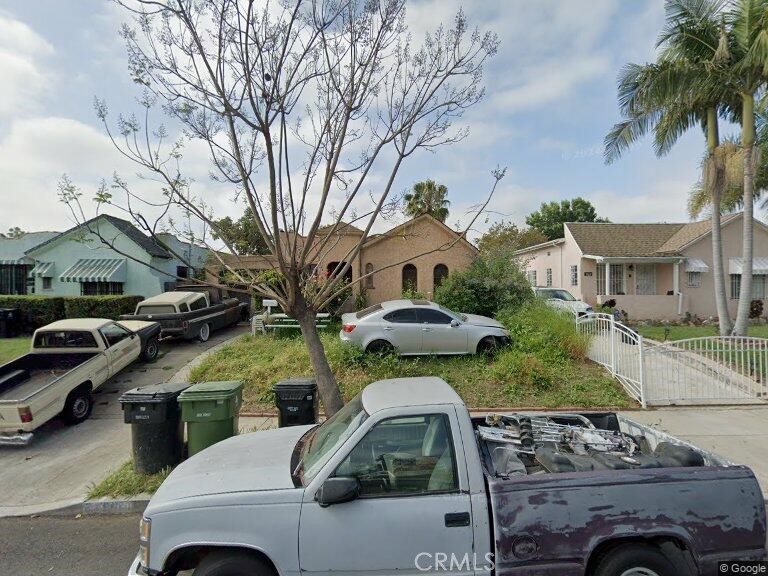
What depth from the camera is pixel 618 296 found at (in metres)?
18.1

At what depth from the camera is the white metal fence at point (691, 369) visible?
25.1ft

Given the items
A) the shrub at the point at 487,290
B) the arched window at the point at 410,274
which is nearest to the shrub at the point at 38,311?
the arched window at the point at 410,274

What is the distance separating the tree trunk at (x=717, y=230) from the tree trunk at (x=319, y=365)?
11.1 m

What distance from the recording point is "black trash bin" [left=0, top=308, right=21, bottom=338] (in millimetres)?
14695

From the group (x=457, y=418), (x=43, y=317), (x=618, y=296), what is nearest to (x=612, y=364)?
(x=457, y=418)

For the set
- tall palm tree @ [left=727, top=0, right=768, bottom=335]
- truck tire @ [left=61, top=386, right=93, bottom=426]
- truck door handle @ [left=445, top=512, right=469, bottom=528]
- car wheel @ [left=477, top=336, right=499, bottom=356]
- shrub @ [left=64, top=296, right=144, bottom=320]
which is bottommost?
truck tire @ [left=61, top=386, right=93, bottom=426]

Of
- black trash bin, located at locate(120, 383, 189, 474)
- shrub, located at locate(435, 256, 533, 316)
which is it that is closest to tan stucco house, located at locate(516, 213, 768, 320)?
Answer: shrub, located at locate(435, 256, 533, 316)

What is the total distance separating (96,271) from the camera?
58.1 ft

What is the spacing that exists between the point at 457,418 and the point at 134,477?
167 inches

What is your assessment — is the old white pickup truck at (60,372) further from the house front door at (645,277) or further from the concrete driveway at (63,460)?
the house front door at (645,277)

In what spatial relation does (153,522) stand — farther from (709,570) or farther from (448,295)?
(448,295)

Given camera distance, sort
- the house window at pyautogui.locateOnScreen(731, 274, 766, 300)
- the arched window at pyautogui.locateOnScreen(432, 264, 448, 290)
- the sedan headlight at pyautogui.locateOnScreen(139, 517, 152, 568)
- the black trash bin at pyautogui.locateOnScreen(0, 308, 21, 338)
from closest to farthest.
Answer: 1. the sedan headlight at pyautogui.locateOnScreen(139, 517, 152, 568)
2. the black trash bin at pyautogui.locateOnScreen(0, 308, 21, 338)
3. the arched window at pyautogui.locateOnScreen(432, 264, 448, 290)
4. the house window at pyautogui.locateOnScreen(731, 274, 766, 300)

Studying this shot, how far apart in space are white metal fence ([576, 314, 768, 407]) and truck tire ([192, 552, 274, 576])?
7.06 m

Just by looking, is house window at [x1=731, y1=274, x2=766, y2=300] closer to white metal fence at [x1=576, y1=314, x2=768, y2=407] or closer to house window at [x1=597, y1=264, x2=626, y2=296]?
house window at [x1=597, y1=264, x2=626, y2=296]
